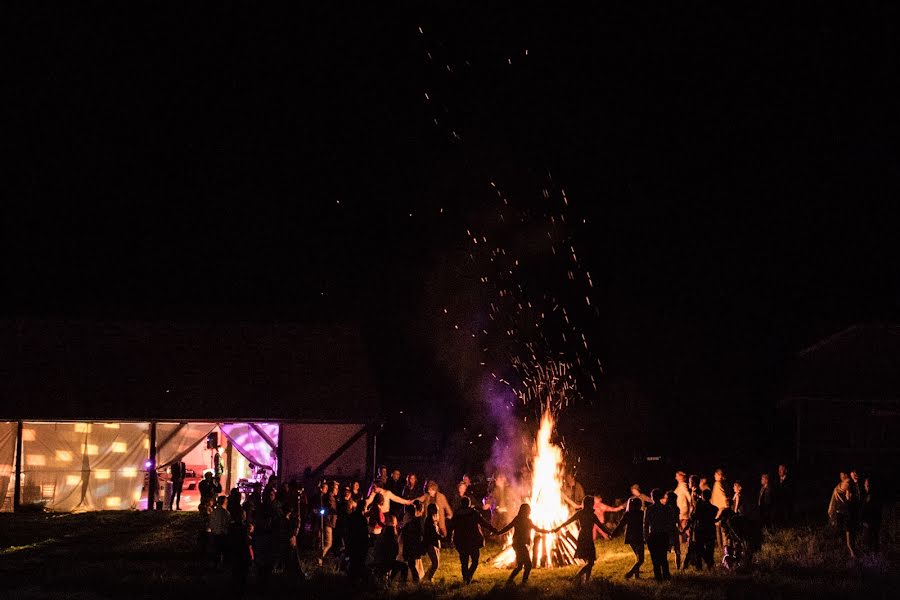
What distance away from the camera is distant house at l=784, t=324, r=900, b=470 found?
33.3m

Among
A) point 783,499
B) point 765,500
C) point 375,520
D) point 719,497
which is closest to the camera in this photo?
point 375,520

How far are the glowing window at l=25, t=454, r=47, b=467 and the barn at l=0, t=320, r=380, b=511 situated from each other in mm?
24

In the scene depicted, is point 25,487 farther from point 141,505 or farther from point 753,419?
point 753,419

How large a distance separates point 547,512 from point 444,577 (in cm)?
266

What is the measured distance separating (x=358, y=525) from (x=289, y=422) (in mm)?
10767

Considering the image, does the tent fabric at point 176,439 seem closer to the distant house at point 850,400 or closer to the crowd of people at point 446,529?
the crowd of people at point 446,529

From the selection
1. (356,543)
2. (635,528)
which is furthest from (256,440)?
(635,528)

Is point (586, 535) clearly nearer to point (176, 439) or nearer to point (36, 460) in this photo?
point (176, 439)

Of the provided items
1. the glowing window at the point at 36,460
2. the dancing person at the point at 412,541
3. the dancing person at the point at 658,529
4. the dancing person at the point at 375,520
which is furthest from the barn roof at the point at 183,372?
the dancing person at the point at 658,529

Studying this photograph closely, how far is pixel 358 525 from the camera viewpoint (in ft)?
47.7

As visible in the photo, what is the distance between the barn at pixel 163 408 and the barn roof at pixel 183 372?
1.5 inches

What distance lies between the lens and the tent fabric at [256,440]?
25.5 metres

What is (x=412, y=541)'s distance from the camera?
1510 centimetres

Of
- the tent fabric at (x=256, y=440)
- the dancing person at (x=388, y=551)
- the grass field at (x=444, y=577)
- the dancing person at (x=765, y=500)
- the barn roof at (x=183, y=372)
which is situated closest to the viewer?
the grass field at (x=444, y=577)
